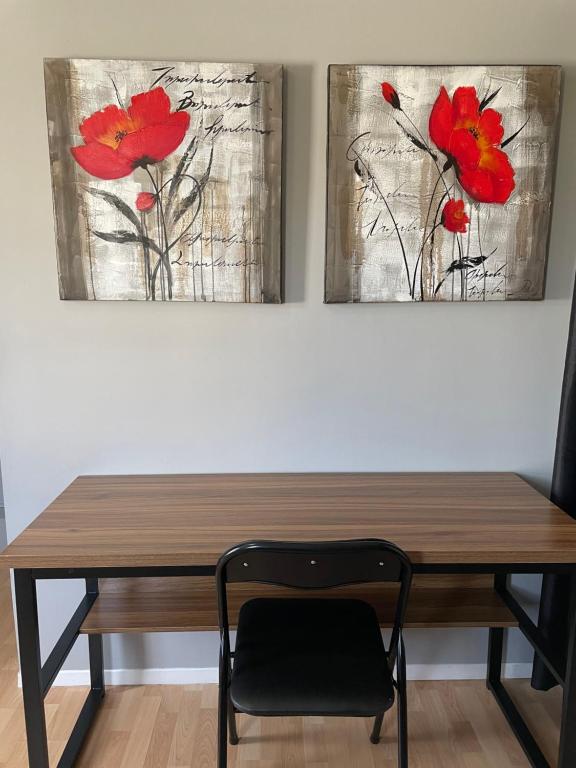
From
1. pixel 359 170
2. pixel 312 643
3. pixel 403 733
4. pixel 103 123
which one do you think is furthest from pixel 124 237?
pixel 403 733

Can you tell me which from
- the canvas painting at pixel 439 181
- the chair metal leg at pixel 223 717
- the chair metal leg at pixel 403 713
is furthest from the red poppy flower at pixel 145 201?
the chair metal leg at pixel 403 713

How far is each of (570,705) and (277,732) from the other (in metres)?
0.93

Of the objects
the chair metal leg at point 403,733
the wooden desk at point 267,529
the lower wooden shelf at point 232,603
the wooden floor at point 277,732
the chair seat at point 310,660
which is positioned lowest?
the wooden floor at point 277,732

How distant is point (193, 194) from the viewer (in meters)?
1.80

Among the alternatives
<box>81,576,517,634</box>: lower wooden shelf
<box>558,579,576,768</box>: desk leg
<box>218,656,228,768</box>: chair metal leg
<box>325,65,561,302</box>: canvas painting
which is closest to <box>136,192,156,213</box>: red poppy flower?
<box>325,65,561,302</box>: canvas painting

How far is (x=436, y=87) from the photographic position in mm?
1763

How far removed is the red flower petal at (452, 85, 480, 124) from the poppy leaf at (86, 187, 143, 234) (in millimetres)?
1069

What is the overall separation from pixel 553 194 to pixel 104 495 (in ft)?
5.77

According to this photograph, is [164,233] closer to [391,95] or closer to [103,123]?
[103,123]

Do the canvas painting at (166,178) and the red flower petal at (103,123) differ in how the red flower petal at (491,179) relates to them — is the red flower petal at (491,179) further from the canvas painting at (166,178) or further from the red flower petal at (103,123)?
the red flower petal at (103,123)

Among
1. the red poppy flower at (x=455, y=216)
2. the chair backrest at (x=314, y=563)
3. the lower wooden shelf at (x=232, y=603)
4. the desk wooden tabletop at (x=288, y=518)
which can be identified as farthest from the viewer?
the red poppy flower at (x=455, y=216)

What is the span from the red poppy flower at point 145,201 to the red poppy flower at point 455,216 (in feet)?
3.10

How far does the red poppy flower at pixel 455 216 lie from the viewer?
1829mm

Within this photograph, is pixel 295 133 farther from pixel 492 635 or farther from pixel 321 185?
pixel 492 635
